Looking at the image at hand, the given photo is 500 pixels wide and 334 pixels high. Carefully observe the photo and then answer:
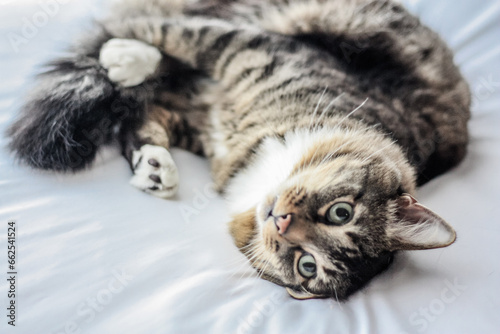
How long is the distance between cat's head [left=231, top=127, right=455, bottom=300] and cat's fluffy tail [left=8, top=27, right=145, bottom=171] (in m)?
0.61

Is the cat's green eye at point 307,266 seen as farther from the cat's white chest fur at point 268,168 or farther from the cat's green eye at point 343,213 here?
the cat's white chest fur at point 268,168

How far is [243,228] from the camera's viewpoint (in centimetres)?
130

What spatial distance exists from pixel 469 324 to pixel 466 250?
0.24m

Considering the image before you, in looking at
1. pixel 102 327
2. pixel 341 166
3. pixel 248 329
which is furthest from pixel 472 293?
pixel 102 327

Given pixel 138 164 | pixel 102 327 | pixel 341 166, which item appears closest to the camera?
pixel 102 327

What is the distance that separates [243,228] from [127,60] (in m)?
0.70

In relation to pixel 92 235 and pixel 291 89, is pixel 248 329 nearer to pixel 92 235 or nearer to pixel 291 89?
pixel 92 235

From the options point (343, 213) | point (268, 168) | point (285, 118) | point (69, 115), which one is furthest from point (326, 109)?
point (69, 115)

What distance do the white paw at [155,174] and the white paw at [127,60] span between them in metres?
0.28

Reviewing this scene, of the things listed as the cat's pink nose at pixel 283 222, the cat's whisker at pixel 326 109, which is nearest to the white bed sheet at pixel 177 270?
the cat's pink nose at pixel 283 222

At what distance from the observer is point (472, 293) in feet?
3.55

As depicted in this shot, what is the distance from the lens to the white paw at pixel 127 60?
4.79 ft

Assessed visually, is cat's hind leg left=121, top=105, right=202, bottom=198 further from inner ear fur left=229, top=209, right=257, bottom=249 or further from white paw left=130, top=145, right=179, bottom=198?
inner ear fur left=229, top=209, right=257, bottom=249

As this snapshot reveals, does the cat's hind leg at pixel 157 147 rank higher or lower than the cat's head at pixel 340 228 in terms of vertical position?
lower
